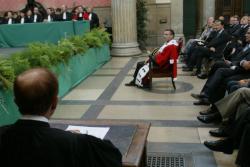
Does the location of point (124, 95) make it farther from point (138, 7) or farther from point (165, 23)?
point (165, 23)

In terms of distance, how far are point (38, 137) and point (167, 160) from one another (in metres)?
2.54

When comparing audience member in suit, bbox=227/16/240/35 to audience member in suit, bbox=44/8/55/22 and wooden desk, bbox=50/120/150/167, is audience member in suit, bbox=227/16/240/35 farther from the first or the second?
audience member in suit, bbox=44/8/55/22

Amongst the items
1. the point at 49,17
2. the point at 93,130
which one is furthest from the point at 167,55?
the point at 49,17

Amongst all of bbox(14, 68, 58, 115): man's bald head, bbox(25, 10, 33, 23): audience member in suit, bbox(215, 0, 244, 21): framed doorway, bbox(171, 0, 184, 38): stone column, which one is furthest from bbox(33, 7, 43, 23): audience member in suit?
bbox(14, 68, 58, 115): man's bald head

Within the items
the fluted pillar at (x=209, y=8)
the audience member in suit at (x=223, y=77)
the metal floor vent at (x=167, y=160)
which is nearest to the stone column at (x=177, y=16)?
the fluted pillar at (x=209, y=8)

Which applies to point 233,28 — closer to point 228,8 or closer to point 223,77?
point 223,77

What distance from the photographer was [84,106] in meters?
6.07

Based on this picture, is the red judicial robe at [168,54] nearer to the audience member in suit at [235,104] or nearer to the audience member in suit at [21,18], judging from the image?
the audience member in suit at [235,104]

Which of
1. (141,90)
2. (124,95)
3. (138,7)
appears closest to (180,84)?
(141,90)

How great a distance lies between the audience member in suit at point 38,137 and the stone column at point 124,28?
10319mm

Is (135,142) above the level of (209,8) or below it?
below

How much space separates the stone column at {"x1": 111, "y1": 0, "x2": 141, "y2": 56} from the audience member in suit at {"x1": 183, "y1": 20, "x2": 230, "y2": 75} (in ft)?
12.1

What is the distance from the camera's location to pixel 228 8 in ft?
48.1

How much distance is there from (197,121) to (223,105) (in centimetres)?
89
